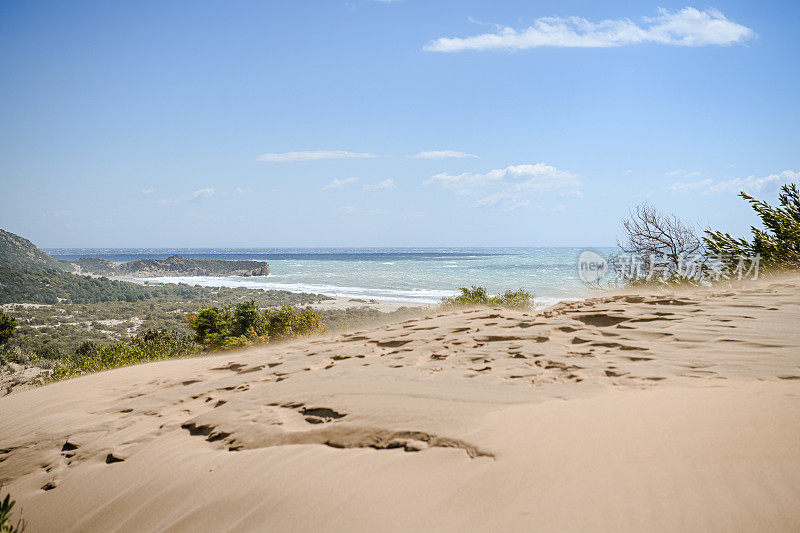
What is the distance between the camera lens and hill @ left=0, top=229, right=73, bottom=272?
35.1 meters

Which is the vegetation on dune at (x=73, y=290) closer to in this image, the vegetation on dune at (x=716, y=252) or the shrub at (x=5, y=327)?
the shrub at (x=5, y=327)

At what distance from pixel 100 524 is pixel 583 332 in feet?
17.7

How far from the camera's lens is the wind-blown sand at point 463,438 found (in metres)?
2.53

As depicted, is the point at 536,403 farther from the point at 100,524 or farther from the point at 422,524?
the point at 100,524

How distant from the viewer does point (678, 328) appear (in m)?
5.56

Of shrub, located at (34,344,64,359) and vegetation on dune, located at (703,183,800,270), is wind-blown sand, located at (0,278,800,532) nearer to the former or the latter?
vegetation on dune, located at (703,183,800,270)

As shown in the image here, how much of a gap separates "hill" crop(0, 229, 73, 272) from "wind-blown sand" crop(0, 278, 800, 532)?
38.1 m

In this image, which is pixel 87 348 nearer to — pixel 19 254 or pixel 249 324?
pixel 249 324

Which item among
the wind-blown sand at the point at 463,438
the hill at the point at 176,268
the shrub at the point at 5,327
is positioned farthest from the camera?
the hill at the point at 176,268

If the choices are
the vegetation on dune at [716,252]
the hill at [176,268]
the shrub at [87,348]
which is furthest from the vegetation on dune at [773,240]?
the hill at [176,268]

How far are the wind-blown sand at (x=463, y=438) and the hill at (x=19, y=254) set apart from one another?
38.1m

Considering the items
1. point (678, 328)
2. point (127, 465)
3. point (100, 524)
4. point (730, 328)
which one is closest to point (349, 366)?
point (127, 465)

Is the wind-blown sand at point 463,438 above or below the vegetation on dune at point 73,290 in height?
above

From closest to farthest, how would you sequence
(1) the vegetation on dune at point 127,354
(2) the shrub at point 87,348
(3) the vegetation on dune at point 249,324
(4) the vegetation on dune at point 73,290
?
(1) the vegetation on dune at point 127,354, (3) the vegetation on dune at point 249,324, (2) the shrub at point 87,348, (4) the vegetation on dune at point 73,290
